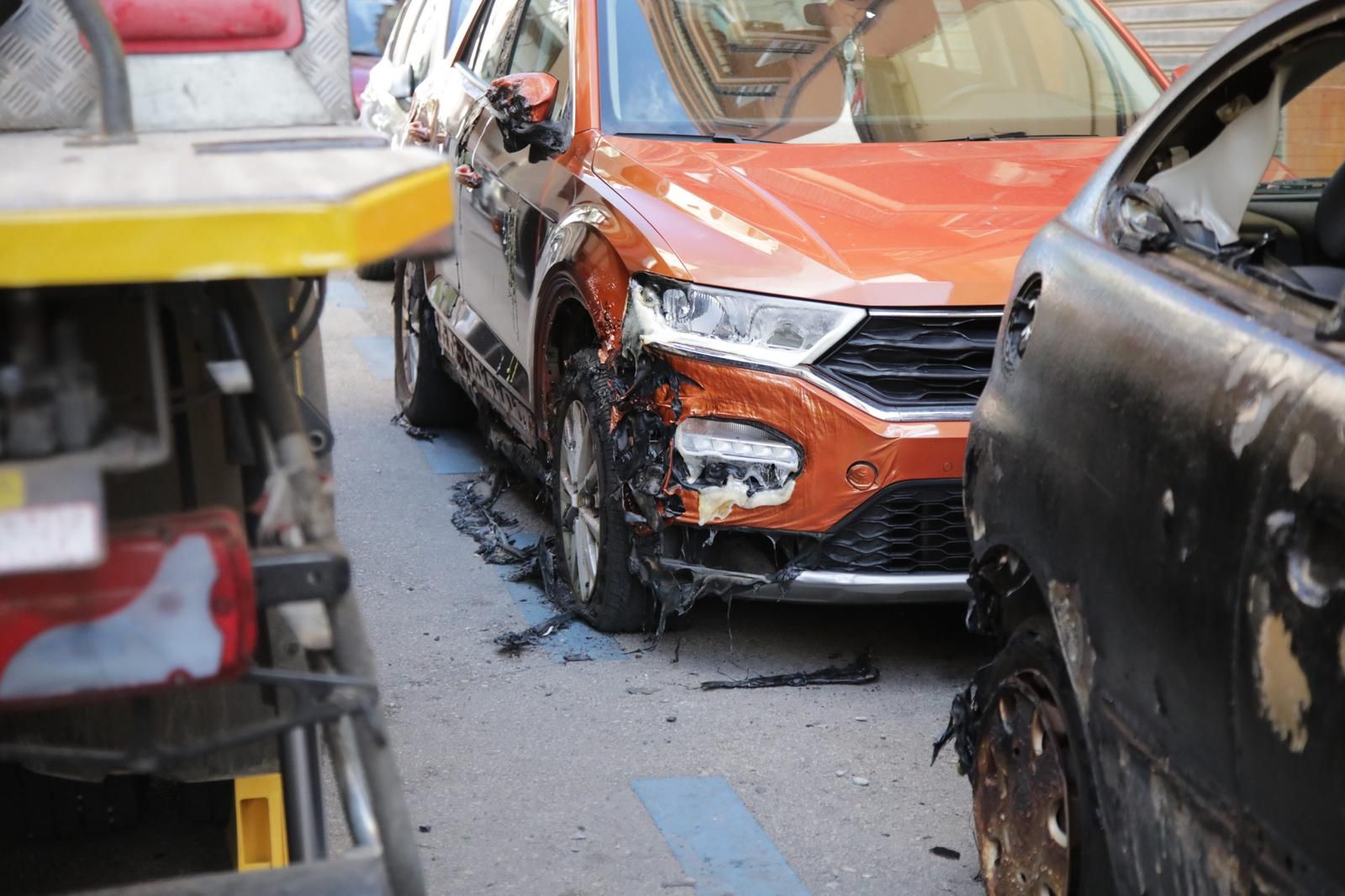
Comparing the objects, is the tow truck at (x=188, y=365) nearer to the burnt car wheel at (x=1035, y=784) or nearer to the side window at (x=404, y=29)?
the burnt car wheel at (x=1035, y=784)

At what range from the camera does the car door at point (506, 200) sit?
5.62 meters

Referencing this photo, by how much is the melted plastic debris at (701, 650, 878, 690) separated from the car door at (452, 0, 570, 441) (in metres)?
1.35

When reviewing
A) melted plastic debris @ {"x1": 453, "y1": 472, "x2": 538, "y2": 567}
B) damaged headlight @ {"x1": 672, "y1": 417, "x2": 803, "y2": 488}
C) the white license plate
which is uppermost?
the white license plate

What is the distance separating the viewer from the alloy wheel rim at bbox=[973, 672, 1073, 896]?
2.92m

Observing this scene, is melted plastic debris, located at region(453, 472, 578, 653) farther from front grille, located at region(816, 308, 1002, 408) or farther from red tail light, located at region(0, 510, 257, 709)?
red tail light, located at region(0, 510, 257, 709)

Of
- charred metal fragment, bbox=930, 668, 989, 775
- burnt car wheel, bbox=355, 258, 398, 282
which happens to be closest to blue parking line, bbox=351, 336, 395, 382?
burnt car wheel, bbox=355, 258, 398, 282

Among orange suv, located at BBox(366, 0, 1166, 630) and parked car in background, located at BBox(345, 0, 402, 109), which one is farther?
parked car in background, located at BBox(345, 0, 402, 109)

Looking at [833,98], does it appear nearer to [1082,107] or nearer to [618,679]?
[1082,107]

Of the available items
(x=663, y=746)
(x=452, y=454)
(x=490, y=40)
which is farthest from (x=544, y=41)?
(x=663, y=746)

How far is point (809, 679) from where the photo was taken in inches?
190

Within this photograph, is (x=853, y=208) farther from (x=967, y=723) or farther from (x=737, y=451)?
(x=967, y=723)

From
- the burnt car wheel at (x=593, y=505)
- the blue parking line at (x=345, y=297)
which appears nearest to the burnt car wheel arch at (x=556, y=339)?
the burnt car wheel at (x=593, y=505)

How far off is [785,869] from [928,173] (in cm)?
235

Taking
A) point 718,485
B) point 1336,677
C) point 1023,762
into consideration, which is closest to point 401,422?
point 718,485
